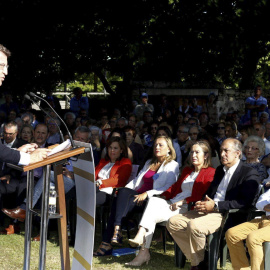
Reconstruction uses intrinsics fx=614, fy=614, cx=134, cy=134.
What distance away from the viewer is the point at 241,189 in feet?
21.2

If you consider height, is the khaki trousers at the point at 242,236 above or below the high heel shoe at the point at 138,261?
above

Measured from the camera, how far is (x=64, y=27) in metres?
14.9

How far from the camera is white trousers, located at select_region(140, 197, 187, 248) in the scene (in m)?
6.91

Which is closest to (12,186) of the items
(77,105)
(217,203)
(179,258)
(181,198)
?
(181,198)

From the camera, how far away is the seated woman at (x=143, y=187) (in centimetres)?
728

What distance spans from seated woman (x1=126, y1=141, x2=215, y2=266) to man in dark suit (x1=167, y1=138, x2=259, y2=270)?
0.23 meters

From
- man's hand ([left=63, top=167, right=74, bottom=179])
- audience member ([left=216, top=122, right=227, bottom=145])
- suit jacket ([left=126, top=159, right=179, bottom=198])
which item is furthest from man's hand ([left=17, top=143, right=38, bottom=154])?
audience member ([left=216, top=122, right=227, bottom=145])

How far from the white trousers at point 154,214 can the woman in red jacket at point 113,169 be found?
1033 millimetres

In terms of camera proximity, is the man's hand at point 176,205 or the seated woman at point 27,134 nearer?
the man's hand at point 176,205

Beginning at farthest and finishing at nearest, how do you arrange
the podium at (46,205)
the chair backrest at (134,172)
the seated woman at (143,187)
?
the chair backrest at (134,172)
the seated woman at (143,187)
the podium at (46,205)

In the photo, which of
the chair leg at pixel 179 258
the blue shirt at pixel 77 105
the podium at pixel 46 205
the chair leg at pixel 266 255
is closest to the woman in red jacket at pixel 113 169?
the chair leg at pixel 179 258

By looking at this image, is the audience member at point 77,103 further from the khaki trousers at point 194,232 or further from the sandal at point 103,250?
the khaki trousers at point 194,232

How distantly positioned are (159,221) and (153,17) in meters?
7.54

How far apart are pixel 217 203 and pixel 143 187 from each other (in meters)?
1.53
